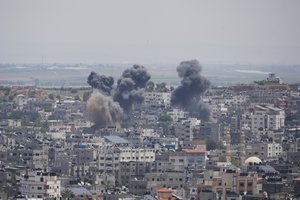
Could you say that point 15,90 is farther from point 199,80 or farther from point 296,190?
point 296,190

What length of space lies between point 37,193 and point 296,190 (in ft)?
32.5

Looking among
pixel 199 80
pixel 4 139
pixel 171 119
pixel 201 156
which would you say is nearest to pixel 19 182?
pixel 201 156

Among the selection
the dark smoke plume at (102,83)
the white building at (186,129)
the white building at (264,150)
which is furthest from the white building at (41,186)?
the dark smoke plume at (102,83)

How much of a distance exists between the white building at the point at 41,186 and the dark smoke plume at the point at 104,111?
46018 millimetres

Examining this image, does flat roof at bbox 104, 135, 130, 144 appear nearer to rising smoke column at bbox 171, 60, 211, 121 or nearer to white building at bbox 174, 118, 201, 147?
white building at bbox 174, 118, 201, 147

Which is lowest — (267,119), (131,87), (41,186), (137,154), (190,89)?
(267,119)

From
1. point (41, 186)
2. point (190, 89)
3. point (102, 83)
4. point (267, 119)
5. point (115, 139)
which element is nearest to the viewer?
point (41, 186)

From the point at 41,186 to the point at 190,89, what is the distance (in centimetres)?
6851

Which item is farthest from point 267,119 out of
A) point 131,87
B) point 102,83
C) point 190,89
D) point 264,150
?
point 264,150

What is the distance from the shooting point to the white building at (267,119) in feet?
369

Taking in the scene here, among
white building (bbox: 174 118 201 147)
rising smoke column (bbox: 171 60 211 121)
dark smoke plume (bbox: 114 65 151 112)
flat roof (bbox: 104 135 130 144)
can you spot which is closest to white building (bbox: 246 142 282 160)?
flat roof (bbox: 104 135 130 144)

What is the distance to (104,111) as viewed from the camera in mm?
117375

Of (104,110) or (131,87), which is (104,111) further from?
(131,87)

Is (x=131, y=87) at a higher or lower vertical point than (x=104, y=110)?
higher
